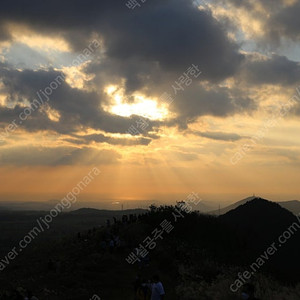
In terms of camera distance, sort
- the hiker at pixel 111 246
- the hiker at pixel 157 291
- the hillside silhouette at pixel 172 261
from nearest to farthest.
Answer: the hiker at pixel 157 291 → the hillside silhouette at pixel 172 261 → the hiker at pixel 111 246

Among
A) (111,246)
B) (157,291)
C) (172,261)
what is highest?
(157,291)

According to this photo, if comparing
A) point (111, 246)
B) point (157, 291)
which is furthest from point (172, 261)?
point (157, 291)

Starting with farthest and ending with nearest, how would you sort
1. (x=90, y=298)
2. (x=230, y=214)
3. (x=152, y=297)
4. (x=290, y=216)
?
1. (x=230, y=214)
2. (x=290, y=216)
3. (x=90, y=298)
4. (x=152, y=297)

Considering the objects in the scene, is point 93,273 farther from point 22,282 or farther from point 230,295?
point 230,295

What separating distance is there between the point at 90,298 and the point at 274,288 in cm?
1001

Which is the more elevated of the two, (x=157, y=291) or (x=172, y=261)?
(x=157, y=291)

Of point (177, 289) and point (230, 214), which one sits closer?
point (177, 289)

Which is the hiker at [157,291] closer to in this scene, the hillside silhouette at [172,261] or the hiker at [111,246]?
the hillside silhouette at [172,261]

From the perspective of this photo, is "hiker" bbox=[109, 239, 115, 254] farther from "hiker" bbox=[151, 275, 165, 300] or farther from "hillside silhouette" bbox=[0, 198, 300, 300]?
"hiker" bbox=[151, 275, 165, 300]

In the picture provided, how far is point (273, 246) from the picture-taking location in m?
37.3

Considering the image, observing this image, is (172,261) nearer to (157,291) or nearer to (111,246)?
(111,246)

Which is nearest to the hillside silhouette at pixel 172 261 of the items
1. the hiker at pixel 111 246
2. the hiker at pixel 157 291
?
the hiker at pixel 111 246

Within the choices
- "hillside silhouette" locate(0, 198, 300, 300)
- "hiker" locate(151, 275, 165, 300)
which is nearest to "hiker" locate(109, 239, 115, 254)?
"hillside silhouette" locate(0, 198, 300, 300)

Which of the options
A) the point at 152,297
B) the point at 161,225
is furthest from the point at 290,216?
the point at 152,297
